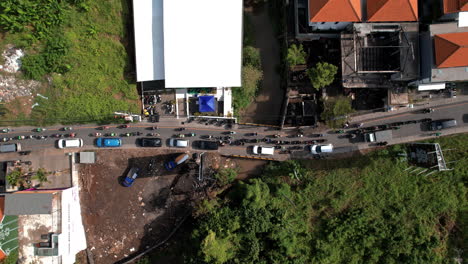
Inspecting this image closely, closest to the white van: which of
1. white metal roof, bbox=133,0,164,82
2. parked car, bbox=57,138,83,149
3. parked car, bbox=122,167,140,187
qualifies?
white metal roof, bbox=133,0,164,82

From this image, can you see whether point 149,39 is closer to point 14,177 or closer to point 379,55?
point 14,177

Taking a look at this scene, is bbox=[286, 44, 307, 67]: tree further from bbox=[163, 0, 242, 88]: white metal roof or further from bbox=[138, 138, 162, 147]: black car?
bbox=[138, 138, 162, 147]: black car

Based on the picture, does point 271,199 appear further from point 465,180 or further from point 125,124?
point 465,180

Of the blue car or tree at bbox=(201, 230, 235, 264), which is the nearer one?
tree at bbox=(201, 230, 235, 264)

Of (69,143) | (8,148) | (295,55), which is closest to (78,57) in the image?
(69,143)

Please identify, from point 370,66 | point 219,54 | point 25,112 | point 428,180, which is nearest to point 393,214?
point 428,180

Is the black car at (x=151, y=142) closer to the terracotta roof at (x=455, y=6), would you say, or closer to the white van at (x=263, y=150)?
the white van at (x=263, y=150)

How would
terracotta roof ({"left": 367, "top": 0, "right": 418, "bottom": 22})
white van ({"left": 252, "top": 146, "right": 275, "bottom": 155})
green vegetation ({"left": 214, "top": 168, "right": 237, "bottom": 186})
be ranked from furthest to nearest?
white van ({"left": 252, "top": 146, "right": 275, "bottom": 155}) < green vegetation ({"left": 214, "top": 168, "right": 237, "bottom": 186}) < terracotta roof ({"left": 367, "top": 0, "right": 418, "bottom": 22})
